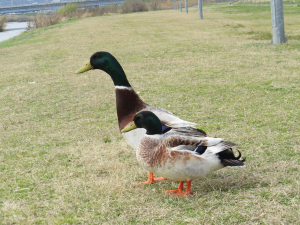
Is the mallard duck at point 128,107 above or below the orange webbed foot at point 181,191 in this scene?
above

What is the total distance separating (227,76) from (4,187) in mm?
5119

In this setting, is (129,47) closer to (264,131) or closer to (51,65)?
(51,65)

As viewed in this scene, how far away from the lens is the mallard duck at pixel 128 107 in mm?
3234

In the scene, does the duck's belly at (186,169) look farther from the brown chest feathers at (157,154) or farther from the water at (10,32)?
the water at (10,32)

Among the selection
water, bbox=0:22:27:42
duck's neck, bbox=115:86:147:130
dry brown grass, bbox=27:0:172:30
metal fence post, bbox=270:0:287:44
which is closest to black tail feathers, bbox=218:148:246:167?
duck's neck, bbox=115:86:147:130

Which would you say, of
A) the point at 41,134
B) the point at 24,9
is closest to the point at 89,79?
the point at 41,134

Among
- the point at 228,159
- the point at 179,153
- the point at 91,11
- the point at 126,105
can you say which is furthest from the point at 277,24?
the point at 91,11

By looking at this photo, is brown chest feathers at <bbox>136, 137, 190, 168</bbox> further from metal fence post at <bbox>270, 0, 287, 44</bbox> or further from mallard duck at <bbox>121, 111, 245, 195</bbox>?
metal fence post at <bbox>270, 0, 287, 44</bbox>

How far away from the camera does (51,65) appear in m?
11.0

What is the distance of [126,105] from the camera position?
3461 mm

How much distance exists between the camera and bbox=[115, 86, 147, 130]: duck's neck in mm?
3402

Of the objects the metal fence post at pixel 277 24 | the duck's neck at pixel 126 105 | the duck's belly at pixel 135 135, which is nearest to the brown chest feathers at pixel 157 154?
the duck's belly at pixel 135 135

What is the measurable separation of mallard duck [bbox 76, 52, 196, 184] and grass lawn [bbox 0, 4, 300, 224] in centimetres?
44

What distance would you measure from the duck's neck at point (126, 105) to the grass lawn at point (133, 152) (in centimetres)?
54
